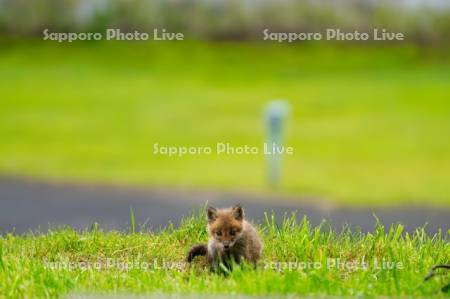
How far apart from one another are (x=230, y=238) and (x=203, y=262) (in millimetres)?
484

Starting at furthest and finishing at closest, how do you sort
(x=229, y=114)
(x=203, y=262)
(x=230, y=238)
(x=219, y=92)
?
(x=219, y=92) → (x=229, y=114) → (x=203, y=262) → (x=230, y=238)

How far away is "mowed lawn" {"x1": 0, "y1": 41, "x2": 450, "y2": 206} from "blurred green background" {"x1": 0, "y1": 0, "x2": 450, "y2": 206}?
0.04 metres

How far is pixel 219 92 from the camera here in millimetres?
22453

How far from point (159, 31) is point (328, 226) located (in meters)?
15.5

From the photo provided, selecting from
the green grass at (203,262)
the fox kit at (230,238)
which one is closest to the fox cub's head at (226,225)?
the fox kit at (230,238)

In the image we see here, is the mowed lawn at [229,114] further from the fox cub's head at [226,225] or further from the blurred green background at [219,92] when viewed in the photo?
the fox cub's head at [226,225]

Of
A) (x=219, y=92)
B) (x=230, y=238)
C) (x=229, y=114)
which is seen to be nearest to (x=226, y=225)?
(x=230, y=238)

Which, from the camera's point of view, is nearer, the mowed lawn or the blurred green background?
the mowed lawn

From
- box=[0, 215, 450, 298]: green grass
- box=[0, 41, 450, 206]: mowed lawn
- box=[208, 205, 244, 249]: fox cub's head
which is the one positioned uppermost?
box=[0, 41, 450, 206]: mowed lawn

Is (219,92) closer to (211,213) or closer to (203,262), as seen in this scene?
(203,262)

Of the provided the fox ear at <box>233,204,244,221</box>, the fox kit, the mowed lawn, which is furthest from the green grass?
the mowed lawn

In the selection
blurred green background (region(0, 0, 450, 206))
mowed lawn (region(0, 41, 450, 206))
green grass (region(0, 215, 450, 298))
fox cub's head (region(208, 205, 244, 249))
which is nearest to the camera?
green grass (region(0, 215, 450, 298))

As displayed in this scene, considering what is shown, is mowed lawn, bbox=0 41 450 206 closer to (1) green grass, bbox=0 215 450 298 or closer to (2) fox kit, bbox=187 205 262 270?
(1) green grass, bbox=0 215 450 298

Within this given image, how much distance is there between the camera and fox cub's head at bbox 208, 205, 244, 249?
6020 millimetres
